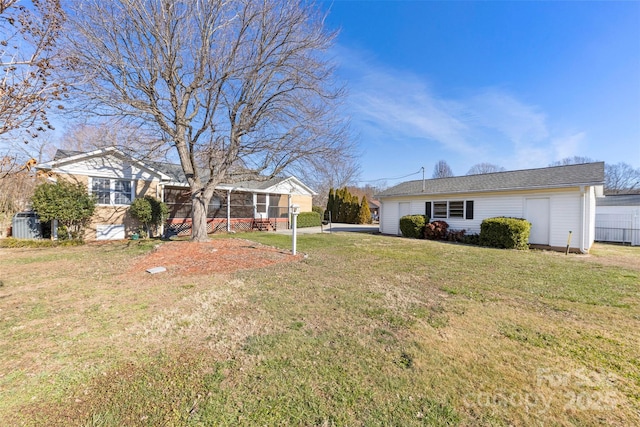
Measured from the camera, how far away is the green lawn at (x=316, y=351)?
212 cm

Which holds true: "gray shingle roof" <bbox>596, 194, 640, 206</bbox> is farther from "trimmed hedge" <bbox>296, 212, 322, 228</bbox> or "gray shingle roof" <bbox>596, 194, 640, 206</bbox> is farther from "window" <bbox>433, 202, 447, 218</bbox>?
"trimmed hedge" <bbox>296, 212, 322, 228</bbox>

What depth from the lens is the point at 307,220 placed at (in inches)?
901

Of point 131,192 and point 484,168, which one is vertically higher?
point 484,168

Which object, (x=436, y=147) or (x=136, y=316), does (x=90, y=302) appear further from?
(x=436, y=147)

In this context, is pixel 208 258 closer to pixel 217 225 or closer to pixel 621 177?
pixel 217 225

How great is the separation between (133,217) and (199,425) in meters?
14.0

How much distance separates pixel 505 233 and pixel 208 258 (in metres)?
11.9

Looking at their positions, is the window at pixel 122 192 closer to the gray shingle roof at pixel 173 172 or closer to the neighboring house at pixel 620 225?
the gray shingle roof at pixel 173 172

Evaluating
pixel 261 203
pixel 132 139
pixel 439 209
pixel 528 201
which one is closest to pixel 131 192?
pixel 132 139

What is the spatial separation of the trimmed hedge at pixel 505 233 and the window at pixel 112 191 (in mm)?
17248

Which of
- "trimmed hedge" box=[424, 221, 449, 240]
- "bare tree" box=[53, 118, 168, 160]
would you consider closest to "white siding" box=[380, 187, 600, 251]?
"trimmed hedge" box=[424, 221, 449, 240]

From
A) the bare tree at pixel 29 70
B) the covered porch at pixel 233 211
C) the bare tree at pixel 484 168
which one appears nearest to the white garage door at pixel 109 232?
the covered porch at pixel 233 211

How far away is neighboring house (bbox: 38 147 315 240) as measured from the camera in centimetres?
1178

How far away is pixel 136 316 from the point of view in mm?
3871
